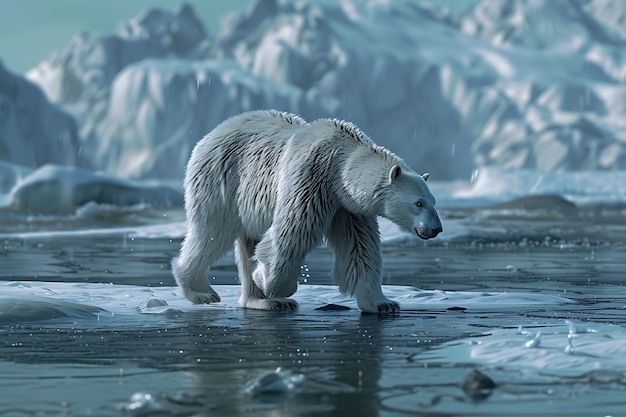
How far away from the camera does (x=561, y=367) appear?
532cm

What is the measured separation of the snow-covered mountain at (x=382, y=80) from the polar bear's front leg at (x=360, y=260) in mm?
56417

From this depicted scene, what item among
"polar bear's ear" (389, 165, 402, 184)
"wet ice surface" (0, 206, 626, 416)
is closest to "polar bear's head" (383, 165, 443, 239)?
"polar bear's ear" (389, 165, 402, 184)

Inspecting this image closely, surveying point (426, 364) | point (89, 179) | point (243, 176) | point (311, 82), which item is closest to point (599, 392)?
point (426, 364)

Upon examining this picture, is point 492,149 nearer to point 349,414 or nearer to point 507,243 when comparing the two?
point 507,243

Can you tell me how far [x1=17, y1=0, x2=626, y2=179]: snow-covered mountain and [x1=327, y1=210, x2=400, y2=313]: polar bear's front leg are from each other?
56417mm

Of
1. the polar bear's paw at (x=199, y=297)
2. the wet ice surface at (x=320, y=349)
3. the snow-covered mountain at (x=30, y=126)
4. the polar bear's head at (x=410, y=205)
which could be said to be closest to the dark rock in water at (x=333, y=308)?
the wet ice surface at (x=320, y=349)

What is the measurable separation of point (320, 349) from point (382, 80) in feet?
231

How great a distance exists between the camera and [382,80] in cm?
7606

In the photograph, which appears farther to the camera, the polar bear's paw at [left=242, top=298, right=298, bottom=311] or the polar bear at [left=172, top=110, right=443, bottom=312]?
the polar bear's paw at [left=242, top=298, right=298, bottom=311]

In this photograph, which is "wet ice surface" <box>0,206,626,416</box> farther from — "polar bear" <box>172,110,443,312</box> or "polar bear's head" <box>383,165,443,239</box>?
"polar bear's head" <box>383,165,443,239</box>

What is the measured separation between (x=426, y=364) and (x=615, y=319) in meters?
2.58

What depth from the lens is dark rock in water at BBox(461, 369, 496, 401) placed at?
470cm

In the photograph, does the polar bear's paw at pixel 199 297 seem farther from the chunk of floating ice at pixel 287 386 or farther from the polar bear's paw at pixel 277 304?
the chunk of floating ice at pixel 287 386

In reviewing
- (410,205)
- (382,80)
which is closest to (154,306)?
(410,205)
